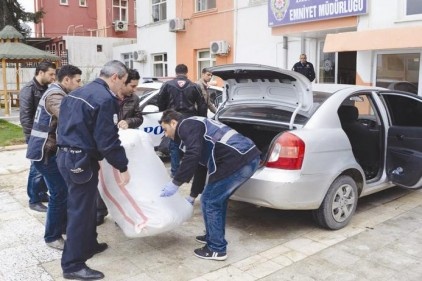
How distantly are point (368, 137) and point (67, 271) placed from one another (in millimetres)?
3649

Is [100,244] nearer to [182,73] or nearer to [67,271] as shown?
[67,271]

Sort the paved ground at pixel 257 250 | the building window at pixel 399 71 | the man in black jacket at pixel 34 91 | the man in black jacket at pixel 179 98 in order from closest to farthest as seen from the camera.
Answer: the paved ground at pixel 257 250
the man in black jacket at pixel 34 91
the man in black jacket at pixel 179 98
the building window at pixel 399 71

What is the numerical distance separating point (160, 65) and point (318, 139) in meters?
14.6

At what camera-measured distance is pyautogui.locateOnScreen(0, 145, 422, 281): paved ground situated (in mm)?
3576

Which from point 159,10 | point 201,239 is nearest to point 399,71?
point 201,239

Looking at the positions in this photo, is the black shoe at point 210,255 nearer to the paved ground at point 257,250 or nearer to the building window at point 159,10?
the paved ground at point 257,250

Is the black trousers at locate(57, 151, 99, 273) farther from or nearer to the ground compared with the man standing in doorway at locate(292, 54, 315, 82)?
nearer to the ground

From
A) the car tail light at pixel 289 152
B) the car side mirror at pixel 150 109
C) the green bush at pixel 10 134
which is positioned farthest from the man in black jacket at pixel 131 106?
the green bush at pixel 10 134

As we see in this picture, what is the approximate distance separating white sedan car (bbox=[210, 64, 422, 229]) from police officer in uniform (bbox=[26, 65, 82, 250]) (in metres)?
1.59

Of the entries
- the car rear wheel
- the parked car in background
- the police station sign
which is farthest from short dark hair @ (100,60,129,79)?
the police station sign

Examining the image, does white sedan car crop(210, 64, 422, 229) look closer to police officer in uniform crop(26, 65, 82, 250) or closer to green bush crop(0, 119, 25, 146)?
police officer in uniform crop(26, 65, 82, 250)

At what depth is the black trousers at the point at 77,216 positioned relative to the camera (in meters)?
3.38

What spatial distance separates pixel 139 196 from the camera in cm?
371

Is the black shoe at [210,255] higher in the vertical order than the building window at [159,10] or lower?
lower
